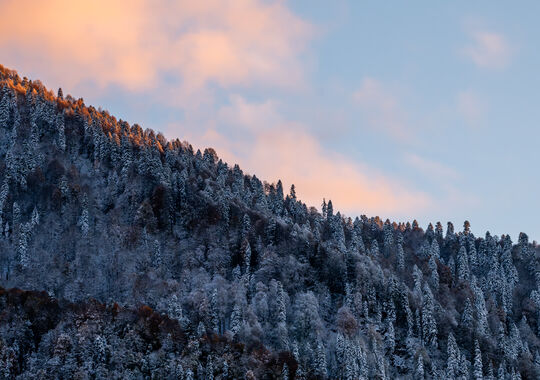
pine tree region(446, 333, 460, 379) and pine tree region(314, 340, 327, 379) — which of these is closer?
pine tree region(314, 340, 327, 379)

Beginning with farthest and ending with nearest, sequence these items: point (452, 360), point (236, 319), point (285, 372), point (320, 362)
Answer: point (452, 360) < point (236, 319) < point (320, 362) < point (285, 372)

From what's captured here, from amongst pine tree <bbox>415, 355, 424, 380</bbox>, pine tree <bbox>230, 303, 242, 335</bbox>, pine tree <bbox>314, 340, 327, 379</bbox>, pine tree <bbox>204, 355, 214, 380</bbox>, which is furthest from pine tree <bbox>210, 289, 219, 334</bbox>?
pine tree <bbox>415, 355, 424, 380</bbox>

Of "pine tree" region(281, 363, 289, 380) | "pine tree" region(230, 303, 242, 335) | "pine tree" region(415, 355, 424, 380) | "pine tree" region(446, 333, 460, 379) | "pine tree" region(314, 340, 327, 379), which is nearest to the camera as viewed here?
"pine tree" region(281, 363, 289, 380)

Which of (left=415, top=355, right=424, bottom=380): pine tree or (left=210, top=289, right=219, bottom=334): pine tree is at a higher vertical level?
(left=210, top=289, right=219, bottom=334): pine tree

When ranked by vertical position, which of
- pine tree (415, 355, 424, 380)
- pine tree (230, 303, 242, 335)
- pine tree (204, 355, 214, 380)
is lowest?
pine tree (204, 355, 214, 380)

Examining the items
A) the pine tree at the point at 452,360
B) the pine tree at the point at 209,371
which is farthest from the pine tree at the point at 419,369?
the pine tree at the point at 209,371

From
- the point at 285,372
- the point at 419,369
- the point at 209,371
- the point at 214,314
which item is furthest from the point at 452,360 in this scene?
the point at 209,371

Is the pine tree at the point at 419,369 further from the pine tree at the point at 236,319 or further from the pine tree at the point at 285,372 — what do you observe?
the pine tree at the point at 236,319

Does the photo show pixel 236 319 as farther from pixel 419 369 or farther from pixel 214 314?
pixel 419 369

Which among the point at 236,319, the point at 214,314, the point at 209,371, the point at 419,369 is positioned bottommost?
the point at 209,371

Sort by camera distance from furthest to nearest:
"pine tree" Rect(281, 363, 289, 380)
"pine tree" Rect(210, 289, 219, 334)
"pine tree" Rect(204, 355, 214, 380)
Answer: "pine tree" Rect(210, 289, 219, 334) < "pine tree" Rect(281, 363, 289, 380) < "pine tree" Rect(204, 355, 214, 380)

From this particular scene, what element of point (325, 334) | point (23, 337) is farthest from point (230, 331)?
point (23, 337)

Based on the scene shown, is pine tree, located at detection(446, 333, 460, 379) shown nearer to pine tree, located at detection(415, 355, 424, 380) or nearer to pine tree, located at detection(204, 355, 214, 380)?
pine tree, located at detection(415, 355, 424, 380)

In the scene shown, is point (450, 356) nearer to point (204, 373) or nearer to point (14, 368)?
point (204, 373)
